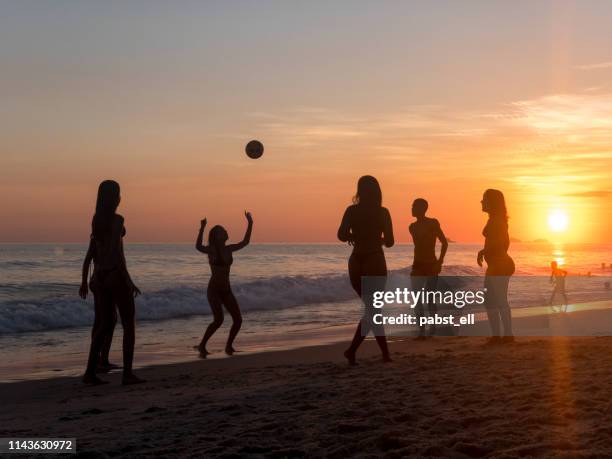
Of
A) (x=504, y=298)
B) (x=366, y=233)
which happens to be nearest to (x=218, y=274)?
(x=366, y=233)

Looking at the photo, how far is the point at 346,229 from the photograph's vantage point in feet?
26.9

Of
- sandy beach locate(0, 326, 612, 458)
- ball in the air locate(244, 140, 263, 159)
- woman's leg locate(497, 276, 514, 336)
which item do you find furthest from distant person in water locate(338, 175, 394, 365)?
ball in the air locate(244, 140, 263, 159)

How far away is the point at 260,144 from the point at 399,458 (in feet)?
33.3

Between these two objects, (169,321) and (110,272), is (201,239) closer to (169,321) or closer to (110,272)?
(110,272)

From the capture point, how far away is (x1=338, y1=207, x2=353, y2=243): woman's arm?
26.9 feet

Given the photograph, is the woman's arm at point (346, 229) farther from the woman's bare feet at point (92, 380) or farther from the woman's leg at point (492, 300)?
the woman's bare feet at point (92, 380)

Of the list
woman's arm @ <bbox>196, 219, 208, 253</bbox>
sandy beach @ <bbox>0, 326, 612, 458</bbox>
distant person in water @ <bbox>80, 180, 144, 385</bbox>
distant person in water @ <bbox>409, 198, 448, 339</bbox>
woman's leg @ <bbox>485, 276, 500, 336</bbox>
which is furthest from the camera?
distant person in water @ <bbox>409, 198, 448, 339</bbox>

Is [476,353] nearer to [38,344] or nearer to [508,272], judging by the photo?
[508,272]

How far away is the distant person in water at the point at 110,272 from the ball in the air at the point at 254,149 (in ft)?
19.0

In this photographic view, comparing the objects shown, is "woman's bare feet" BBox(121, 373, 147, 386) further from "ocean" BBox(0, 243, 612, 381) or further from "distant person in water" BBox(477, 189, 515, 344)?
"distant person in water" BBox(477, 189, 515, 344)

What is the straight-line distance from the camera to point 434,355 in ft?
30.6

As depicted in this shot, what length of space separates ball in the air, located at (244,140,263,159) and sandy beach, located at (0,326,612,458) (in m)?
5.48

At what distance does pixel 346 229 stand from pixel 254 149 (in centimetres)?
588

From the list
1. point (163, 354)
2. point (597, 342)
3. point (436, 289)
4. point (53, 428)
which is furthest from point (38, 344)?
point (597, 342)
